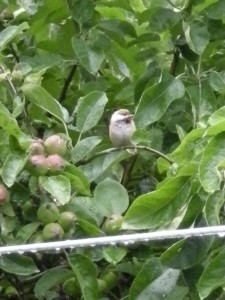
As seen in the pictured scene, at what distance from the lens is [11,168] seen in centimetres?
146

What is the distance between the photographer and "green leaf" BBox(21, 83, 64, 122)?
1.60m

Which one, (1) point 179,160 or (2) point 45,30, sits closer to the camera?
(1) point 179,160

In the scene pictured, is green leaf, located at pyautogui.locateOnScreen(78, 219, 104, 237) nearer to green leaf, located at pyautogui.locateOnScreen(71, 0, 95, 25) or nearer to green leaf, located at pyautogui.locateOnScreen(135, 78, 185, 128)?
green leaf, located at pyautogui.locateOnScreen(135, 78, 185, 128)

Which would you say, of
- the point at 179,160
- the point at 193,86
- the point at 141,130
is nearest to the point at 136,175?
the point at 193,86

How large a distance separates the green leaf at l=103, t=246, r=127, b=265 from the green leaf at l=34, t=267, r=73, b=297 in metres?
0.11

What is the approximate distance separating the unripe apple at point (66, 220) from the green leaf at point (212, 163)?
28cm

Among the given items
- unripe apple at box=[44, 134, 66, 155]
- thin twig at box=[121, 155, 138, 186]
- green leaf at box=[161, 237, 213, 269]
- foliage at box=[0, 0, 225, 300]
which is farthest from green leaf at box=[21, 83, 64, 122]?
green leaf at box=[161, 237, 213, 269]

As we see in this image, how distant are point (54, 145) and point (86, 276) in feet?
0.64

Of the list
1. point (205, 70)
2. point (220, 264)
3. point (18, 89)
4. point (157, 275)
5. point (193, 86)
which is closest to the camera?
point (220, 264)

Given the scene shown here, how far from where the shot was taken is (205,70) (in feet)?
6.31

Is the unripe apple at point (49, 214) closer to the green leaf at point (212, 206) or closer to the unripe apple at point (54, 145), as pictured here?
the unripe apple at point (54, 145)

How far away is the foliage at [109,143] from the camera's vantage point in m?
1.38

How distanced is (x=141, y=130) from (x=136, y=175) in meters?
0.30

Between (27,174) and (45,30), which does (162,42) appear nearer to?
(45,30)
